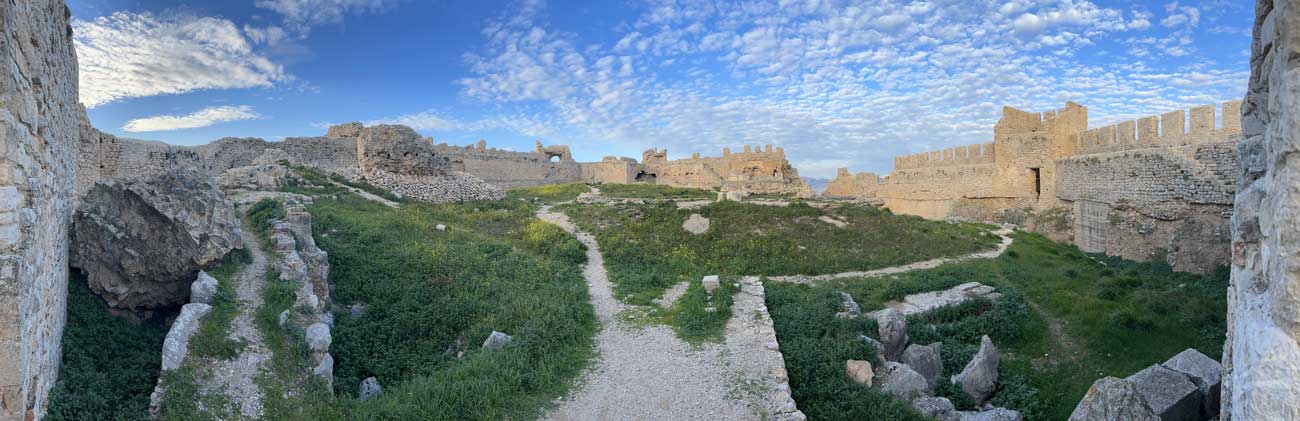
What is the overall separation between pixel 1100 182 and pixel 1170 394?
16281 millimetres

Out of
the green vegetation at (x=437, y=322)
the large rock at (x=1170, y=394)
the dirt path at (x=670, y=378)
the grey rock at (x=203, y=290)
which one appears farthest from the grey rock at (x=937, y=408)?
the grey rock at (x=203, y=290)

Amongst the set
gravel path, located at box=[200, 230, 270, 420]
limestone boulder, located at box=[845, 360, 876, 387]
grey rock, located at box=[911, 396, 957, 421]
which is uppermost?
gravel path, located at box=[200, 230, 270, 420]

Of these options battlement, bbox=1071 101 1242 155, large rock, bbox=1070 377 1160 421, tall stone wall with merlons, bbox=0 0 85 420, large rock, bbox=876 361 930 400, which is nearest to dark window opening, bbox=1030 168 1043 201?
battlement, bbox=1071 101 1242 155

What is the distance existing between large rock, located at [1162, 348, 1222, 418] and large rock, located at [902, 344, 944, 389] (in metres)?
2.83

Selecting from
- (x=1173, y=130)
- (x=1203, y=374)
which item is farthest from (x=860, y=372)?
(x=1173, y=130)

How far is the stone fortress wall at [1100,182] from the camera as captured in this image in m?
14.2

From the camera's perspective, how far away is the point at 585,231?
19.3 m

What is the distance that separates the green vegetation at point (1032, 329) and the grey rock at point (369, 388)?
5892 mm

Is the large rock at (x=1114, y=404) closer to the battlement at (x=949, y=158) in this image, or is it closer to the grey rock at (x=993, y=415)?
the grey rock at (x=993, y=415)

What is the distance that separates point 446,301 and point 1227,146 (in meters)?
19.3

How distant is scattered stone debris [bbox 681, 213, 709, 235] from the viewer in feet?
61.5

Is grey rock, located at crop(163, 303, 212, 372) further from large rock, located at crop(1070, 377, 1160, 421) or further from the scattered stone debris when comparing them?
the scattered stone debris

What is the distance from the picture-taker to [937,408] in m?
7.50

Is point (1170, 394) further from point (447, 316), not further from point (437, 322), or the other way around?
point (437, 322)
